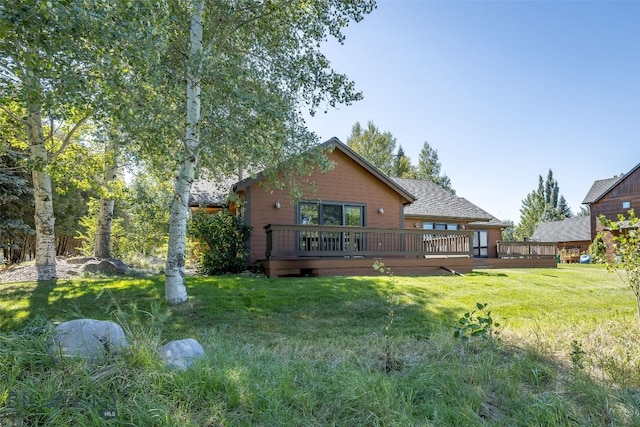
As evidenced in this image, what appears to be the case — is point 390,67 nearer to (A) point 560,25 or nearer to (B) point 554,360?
(A) point 560,25

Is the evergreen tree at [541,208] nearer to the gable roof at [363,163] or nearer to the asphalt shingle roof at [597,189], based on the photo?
the asphalt shingle roof at [597,189]

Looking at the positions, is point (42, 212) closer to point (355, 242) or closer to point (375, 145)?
point (355, 242)

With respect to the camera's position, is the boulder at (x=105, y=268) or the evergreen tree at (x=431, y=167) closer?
the boulder at (x=105, y=268)

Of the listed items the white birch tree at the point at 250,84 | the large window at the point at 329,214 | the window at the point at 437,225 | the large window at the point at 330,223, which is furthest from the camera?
the window at the point at 437,225

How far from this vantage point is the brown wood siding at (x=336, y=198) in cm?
1227

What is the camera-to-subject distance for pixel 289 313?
240 inches

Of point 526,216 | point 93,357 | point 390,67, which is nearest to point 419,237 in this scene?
point 390,67

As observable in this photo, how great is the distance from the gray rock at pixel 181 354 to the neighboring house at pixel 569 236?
34279 mm

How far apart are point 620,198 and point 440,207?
17.7 metres

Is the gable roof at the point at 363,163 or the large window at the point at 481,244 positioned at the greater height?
the gable roof at the point at 363,163

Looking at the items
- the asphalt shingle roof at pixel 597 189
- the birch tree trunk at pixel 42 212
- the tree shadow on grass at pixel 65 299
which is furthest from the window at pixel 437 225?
the asphalt shingle roof at pixel 597 189

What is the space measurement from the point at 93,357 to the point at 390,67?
11.8 meters

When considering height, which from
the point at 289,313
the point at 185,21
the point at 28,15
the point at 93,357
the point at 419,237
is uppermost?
the point at 185,21

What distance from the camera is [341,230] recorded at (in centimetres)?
1138
